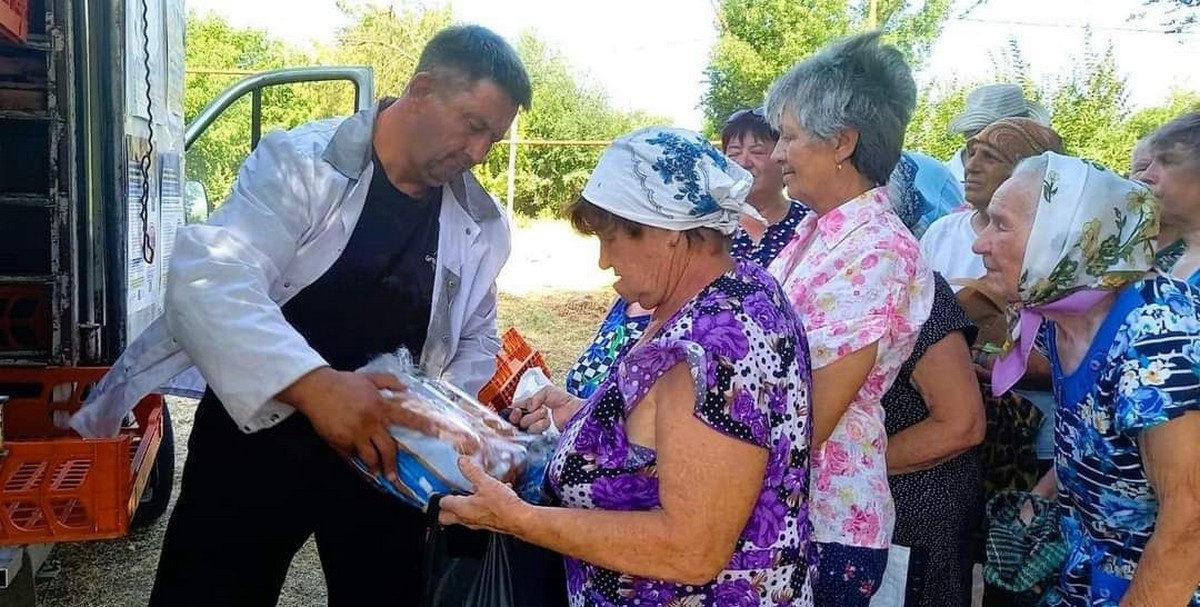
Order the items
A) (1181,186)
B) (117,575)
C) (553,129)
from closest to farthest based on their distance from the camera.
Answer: (1181,186) → (117,575) → (553,129)

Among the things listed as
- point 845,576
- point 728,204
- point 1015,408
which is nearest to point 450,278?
point 728,204

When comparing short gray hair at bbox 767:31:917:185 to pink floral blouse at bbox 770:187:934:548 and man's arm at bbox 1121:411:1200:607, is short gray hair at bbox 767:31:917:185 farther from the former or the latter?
man's arm at bbox 1121:411:1200:607

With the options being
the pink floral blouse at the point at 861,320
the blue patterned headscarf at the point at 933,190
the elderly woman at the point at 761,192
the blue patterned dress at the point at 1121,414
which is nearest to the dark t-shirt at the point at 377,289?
the pink floral blouse at the point at 861,320

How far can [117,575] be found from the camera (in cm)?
394

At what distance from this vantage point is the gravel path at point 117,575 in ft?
12.2

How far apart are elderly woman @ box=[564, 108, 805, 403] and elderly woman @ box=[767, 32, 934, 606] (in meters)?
0.18

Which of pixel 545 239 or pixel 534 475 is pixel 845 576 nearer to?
pixel 534 475

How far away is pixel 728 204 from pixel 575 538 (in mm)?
594

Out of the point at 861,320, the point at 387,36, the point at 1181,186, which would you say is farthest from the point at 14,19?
the point at 387,36

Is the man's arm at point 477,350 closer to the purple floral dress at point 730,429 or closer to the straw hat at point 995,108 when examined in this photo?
the purple floral dress at point 730,429

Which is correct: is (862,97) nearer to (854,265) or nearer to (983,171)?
(854,265)

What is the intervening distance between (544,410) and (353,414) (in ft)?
2.05

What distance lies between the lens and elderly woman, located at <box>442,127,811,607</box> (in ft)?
4.46

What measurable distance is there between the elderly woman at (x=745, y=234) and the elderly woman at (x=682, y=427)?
1.36ft
